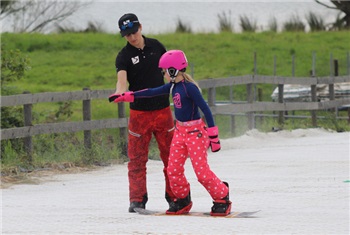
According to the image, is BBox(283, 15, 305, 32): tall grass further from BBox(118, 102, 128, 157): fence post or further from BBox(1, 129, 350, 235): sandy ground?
BBox(118, 102, 128, 157): fence post

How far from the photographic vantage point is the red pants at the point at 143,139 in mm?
10672

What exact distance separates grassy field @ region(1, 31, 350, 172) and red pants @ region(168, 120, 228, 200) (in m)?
19.2

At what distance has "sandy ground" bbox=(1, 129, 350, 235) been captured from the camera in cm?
916

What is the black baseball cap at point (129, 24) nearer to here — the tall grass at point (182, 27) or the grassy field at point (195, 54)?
the grassy field at point (195, 54)

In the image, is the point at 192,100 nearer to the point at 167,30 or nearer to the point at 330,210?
the point at 330,210

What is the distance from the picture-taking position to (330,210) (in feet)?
33.0

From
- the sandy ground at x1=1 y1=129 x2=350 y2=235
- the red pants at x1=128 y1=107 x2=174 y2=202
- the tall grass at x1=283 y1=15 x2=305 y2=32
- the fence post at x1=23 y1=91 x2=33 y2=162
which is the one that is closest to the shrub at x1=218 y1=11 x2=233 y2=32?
the tall grass at x1=283 y1=15 x2=305 y2=32

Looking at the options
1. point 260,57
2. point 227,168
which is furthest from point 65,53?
point 227,168

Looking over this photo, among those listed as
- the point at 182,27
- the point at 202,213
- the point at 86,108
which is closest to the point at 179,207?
the point at 202,213

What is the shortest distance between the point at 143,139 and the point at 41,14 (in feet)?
129

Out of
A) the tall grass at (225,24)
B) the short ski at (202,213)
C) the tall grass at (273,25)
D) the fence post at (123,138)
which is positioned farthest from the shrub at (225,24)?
the short ski at (202,213)

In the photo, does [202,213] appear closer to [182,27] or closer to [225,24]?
[182,27]

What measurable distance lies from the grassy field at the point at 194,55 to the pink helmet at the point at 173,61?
19096 millimetres

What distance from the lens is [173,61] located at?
10.1 m
